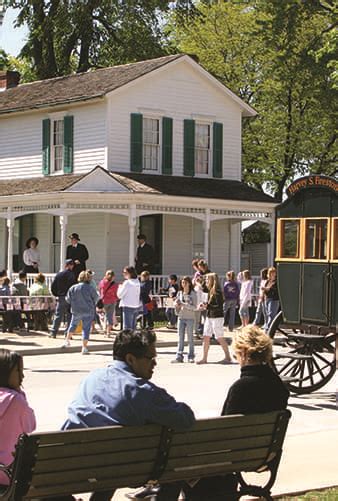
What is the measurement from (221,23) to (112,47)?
5301 millimetres

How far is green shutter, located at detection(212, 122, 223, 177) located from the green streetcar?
20278mm

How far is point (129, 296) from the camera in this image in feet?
79.0

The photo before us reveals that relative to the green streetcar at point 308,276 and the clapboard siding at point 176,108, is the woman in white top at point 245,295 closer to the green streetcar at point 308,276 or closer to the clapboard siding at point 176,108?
the clapboard siding at point 176,108

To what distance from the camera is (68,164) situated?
119 feet

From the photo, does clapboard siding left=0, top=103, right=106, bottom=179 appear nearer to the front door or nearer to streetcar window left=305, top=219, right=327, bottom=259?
the front door

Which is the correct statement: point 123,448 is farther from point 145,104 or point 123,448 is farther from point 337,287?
point 145,104

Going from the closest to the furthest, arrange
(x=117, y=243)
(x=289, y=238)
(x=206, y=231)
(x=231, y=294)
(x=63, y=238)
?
(x=289, y=238) → (x=231, y=294) → (x=63, y=238) → (x=206, y=231) → (x=117, y=243)

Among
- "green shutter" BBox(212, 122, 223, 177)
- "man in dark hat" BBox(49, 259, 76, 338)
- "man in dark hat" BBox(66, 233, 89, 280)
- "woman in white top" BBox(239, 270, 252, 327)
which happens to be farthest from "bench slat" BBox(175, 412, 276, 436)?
"green shutter" BBox(212, 122, 223, 177)

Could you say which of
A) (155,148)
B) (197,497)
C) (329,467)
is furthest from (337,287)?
(155,148)

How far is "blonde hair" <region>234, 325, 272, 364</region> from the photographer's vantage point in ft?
27.5

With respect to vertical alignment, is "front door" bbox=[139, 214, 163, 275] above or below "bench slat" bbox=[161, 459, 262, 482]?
above

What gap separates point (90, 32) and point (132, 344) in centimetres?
4589

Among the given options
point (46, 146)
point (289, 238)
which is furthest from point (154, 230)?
point (289, 238)

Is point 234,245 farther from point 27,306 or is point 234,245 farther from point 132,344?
point 132,344
